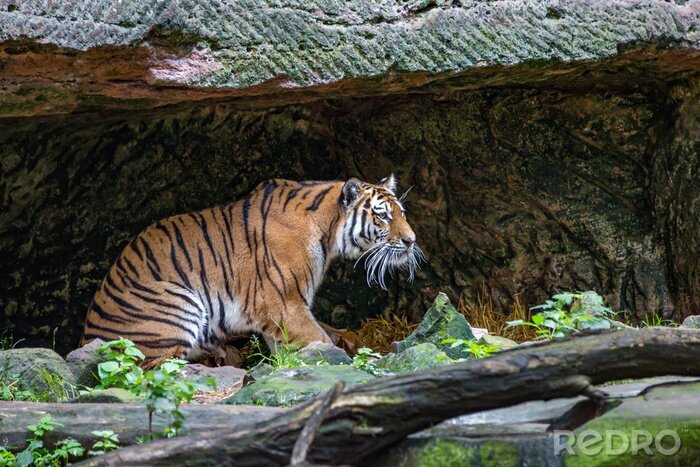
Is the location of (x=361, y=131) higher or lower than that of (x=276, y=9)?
lower

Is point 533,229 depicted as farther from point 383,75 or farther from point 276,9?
point 276,9

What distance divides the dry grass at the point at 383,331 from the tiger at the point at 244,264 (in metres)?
0.67

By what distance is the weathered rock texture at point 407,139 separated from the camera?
18.0 feet

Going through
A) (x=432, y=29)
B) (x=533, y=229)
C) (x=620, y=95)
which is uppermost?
(x=432, y=29)

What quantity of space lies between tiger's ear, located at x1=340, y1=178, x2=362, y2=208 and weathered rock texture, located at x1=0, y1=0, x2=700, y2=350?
634 millimetres

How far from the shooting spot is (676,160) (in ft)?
22.6

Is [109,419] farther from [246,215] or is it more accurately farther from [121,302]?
[246,215]

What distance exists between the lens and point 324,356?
559 centimetres

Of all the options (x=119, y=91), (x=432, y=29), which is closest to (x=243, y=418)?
(x=119, y=91)

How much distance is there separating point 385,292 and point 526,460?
15.2 feet

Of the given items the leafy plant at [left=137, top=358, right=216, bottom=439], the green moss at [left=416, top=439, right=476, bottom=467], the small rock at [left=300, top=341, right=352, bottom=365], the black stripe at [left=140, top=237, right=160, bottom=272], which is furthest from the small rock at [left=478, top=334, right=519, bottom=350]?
the black stripe at [left=140, top=237, right=160, bottom=272]

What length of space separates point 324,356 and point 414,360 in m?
0.84

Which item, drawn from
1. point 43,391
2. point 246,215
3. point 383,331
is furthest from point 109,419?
point 383,331

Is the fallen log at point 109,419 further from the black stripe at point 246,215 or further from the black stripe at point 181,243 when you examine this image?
the black stripe at point 246,215
